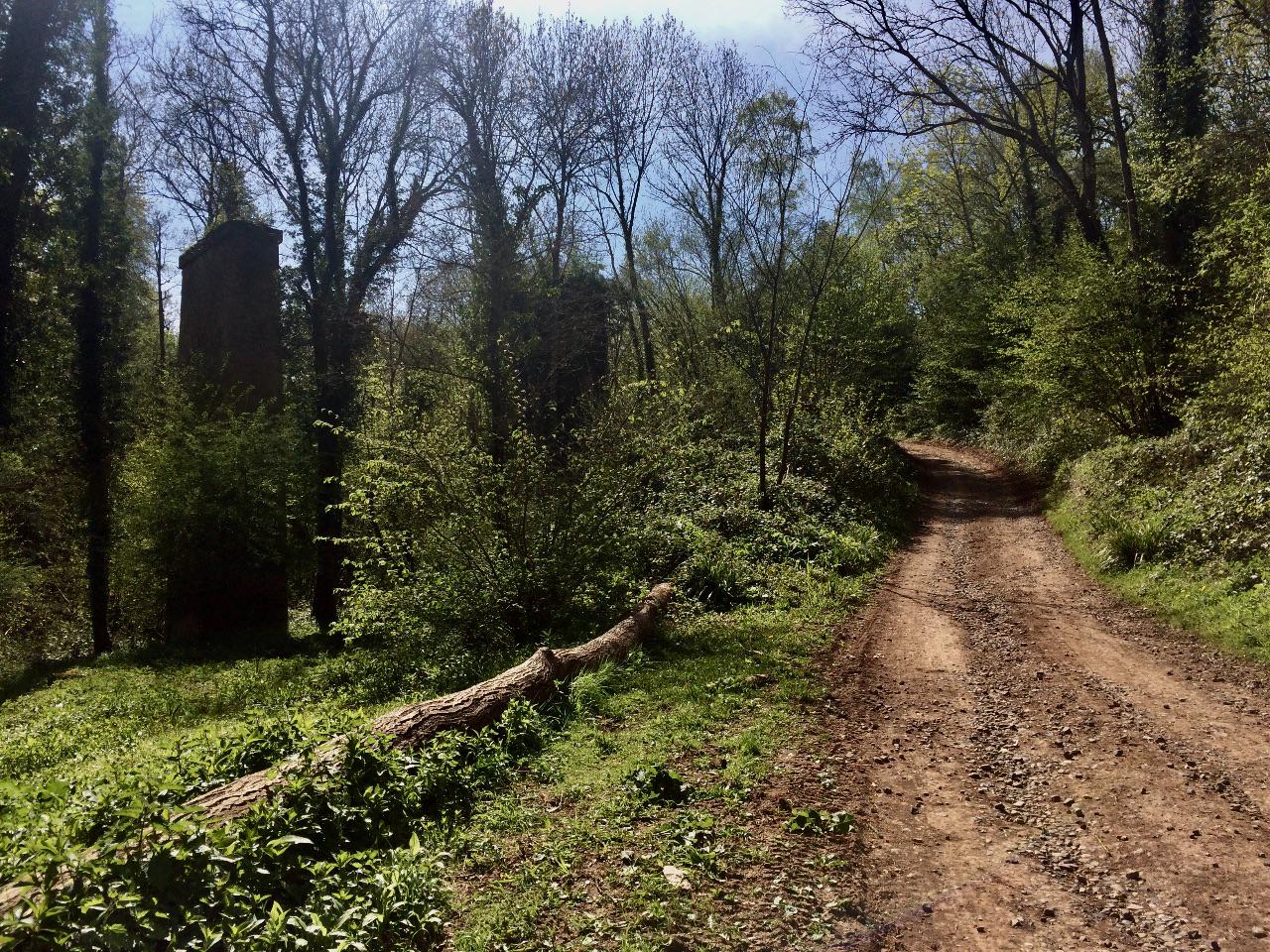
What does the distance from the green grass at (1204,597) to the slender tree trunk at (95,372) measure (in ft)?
65.5

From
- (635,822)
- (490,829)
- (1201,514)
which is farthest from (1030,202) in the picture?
(490,829)

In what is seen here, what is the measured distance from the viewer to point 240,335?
1841cm

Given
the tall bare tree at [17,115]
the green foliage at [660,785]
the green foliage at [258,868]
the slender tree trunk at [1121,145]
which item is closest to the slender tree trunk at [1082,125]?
the slender tree trunk at [1121,145]

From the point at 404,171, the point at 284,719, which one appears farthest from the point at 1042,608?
the point at 404,171

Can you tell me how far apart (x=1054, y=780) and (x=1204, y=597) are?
5019 mm

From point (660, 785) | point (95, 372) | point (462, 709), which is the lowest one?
point (660, 785)

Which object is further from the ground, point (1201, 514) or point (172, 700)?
point (1201, 514)

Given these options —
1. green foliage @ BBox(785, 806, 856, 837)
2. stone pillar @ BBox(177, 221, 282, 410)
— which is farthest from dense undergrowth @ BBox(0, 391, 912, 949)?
stone pillar @ BBox(177, 221, 282, 410)

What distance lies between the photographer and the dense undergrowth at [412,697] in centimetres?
322

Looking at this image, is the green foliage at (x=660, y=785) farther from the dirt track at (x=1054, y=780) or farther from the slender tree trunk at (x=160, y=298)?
the slender tree trunk at (x=160, y=298)

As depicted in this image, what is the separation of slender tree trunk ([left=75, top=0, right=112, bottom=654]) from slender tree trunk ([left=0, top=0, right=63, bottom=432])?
10.0 feet

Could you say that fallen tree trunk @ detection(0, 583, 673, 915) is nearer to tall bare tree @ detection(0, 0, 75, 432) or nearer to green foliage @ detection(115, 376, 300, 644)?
green foliage @ detection(115, 376, 300, 644)

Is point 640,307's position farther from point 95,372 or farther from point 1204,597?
point 1204,597

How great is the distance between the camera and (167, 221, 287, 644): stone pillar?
17.1 meters
